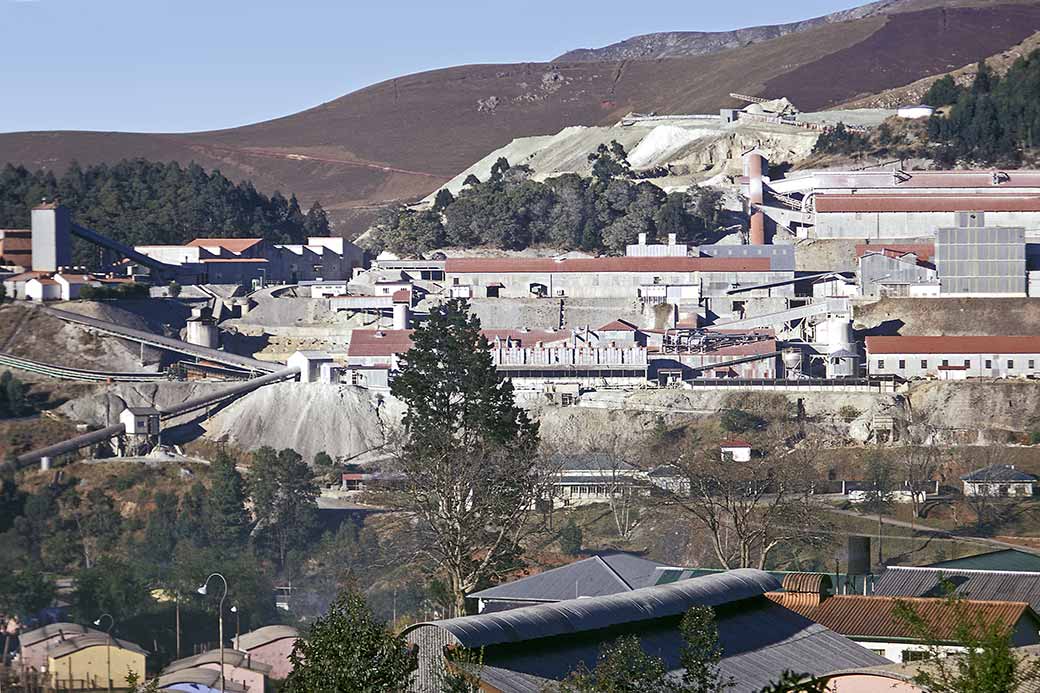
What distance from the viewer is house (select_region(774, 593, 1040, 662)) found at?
16.5 metres

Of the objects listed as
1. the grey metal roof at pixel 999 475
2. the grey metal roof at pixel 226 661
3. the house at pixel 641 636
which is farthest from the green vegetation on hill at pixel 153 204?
the house at pixel 641 636

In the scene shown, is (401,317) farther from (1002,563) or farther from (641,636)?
(641,636)

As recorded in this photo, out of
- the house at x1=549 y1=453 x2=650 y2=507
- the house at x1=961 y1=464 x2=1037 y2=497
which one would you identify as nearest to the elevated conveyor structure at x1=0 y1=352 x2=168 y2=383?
the house at x1=549 y1=453 x2=650 y2=507

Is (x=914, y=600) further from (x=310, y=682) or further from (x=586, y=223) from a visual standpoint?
(x=586, y=223)

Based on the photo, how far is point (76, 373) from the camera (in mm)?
61031

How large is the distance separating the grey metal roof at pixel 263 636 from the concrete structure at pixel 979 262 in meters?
36.9

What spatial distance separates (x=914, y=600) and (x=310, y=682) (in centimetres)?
641

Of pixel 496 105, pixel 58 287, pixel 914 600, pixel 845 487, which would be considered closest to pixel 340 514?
pixel 845 487

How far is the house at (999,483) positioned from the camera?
45281mm

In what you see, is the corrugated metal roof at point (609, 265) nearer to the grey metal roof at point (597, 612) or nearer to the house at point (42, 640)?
the house at point (42, 640)

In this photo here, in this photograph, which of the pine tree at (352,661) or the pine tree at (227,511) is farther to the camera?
the pine tree at (227,511)

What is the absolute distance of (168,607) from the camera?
111 ft

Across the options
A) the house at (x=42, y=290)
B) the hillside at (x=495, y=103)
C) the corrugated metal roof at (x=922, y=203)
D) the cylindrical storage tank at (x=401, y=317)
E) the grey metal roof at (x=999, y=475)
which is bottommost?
the grey metal roof at (x=999, y=475)

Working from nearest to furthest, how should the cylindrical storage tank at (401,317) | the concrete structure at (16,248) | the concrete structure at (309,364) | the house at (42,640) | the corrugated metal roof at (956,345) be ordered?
the house at (42,640) → the corrugated metal roof at (956,345) → the concrete structure at (309,364) → the cylindrical storage tank at (401,317) → the concrete structure at (16,248)
